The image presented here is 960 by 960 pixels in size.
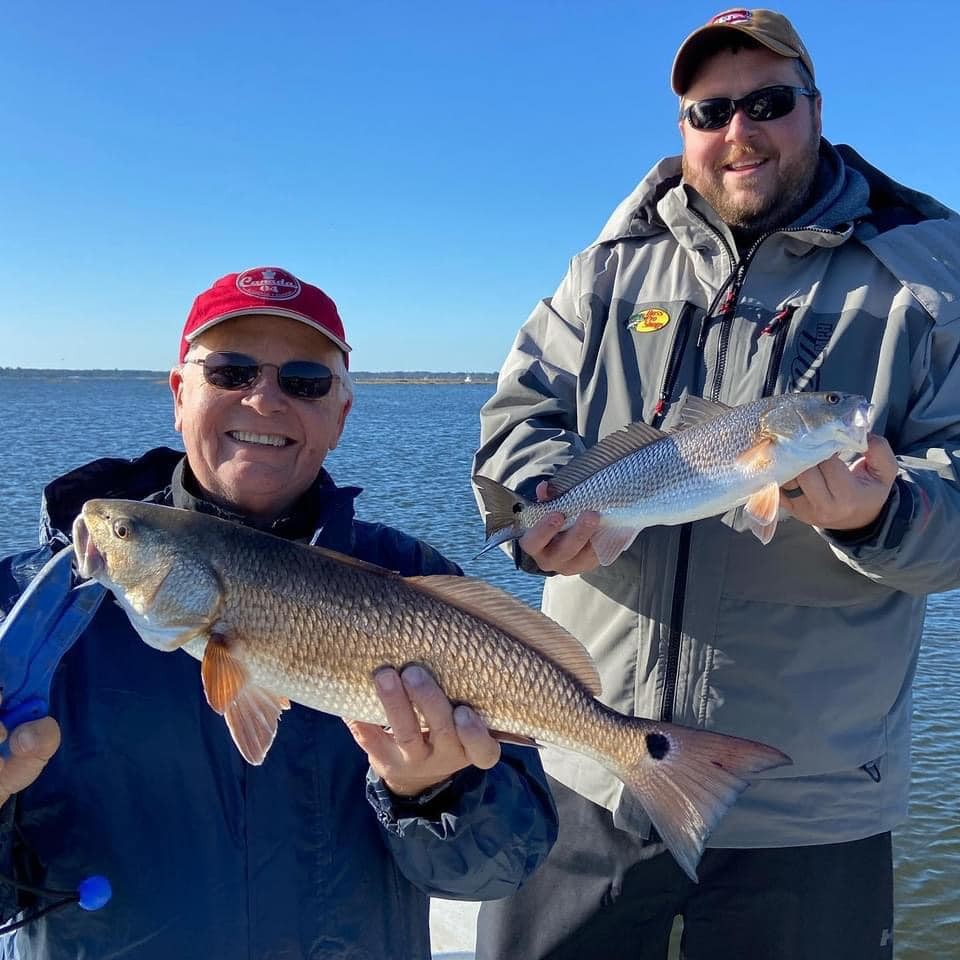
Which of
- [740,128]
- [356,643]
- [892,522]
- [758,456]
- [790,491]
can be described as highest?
[740,128]

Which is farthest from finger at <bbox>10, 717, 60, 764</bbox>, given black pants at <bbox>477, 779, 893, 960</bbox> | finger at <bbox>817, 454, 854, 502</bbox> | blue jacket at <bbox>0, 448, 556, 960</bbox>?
finger at <bbox>817, 454, 854, 502</bbox>

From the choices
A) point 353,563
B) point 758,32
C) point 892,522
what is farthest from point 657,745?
point 758,32

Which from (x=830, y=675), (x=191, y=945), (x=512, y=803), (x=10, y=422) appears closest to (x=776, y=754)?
(x=512, y=803)

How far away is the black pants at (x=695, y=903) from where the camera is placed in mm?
3410

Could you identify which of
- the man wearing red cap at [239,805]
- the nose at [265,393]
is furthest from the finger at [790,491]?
the nose at [265,393]

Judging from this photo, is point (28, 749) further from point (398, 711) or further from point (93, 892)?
point (398, 711)

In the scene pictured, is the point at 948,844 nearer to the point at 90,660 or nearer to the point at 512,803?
the point at 512,803

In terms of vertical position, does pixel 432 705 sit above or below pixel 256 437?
below

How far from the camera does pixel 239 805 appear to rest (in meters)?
2.44

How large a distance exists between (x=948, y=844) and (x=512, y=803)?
663cm

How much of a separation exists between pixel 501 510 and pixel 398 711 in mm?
1487

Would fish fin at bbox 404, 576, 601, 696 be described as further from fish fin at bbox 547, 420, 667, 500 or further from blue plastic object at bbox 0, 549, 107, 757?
fish fin at bbox 547, 420, 667, 500

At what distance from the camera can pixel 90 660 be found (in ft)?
8.12

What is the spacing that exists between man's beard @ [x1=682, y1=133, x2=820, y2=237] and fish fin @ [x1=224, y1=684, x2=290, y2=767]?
9.32ft
